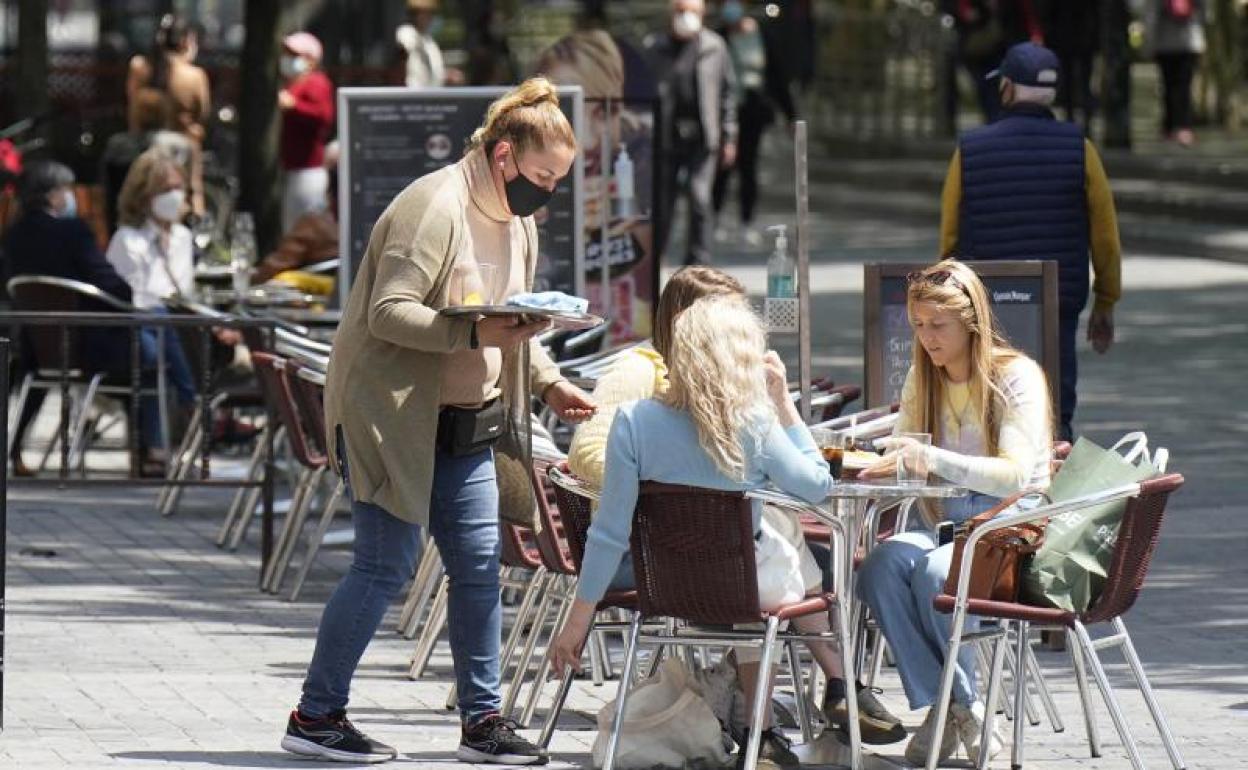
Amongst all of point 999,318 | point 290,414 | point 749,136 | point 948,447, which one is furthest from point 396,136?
point 749,136

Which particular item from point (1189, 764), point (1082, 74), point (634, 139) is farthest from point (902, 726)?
point (1082, 74)

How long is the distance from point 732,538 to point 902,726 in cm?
109

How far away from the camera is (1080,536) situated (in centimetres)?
739

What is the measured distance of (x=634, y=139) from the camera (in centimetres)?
1380

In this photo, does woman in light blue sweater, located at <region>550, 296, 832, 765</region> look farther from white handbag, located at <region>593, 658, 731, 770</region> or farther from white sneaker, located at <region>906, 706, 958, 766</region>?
white sneaker, located at <region>906, 706, 958, 766</region>

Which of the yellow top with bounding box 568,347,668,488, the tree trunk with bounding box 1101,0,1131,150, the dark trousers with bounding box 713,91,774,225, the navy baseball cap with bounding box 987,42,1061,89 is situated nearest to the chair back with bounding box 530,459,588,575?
the yellow top with bounding box 568,347,668,488

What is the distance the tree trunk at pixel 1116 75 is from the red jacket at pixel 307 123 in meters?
8.68

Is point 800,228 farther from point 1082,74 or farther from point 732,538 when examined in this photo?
point 1082,74

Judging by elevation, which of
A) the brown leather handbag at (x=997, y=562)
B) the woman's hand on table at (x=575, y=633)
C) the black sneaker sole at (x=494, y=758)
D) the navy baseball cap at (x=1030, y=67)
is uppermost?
the navy baseball cap at (x=1030, y=67)

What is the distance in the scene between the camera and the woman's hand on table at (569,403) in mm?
7766

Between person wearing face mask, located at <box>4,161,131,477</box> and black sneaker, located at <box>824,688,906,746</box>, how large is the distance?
233 inches

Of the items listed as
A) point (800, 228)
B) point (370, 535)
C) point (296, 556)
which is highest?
point (800, 228)

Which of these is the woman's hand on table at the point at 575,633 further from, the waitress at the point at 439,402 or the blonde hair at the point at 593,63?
the blonde hair at the point at 593,63

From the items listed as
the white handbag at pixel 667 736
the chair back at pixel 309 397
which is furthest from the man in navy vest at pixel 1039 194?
the white handbag at pixel 667 736
